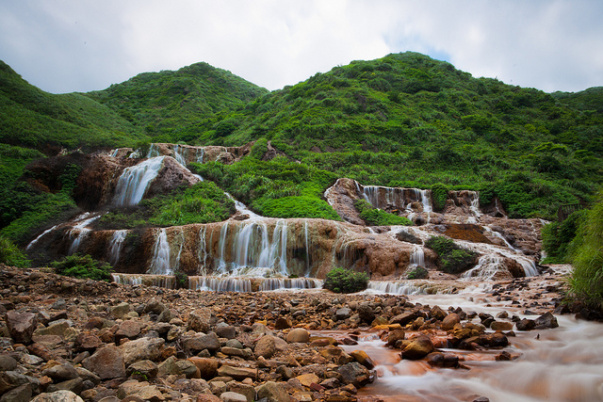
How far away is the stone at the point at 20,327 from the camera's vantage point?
356cm

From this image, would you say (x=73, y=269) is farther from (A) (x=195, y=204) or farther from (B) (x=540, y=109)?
(B) (x=540, y=109)

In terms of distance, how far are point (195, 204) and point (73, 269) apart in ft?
46.9

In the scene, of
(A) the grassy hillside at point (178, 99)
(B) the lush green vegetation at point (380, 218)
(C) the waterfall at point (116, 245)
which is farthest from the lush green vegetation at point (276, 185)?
(A) the grassy hillside at point (178, 99)

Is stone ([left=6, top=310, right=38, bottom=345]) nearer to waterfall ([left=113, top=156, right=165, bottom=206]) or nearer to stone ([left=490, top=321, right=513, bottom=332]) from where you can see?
stone ([left=490, top=321, right=513, bottom=332])

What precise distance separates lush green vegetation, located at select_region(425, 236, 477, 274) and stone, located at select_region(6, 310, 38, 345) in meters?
17.0

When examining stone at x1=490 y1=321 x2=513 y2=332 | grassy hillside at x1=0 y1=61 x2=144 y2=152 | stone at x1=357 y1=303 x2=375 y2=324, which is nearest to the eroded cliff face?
stone at x1=357 y1=303 x2=375 y2=324

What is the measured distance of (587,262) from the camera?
243 inches

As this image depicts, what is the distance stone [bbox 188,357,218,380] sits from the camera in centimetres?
348

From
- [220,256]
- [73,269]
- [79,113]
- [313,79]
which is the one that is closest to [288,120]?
[313,79]

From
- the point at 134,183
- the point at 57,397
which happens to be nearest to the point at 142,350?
the point at 57,397

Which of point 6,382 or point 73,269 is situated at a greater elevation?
point 6,382

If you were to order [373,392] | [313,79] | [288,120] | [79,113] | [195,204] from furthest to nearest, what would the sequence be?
[313,79] < [79,113] < [288,120] < [195,204] < [373,392]

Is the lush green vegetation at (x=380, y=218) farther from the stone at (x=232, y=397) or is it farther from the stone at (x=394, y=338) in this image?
the stone at (x=232, y=397)

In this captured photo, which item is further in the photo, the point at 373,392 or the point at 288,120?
the point at 288,120
